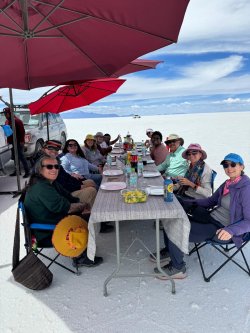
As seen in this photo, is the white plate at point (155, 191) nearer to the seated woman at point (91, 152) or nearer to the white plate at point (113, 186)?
the white plate at point (113, 186)

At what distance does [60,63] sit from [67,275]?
247 cm

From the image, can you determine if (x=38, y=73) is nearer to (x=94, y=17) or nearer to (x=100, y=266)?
(x=94, y=17)

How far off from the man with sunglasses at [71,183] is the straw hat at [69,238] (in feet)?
4.22

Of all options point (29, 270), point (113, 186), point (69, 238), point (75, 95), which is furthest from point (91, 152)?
point (29, 270)

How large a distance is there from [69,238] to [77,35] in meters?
2.03

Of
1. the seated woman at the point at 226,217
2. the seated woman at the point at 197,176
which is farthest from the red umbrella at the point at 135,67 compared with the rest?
the seated woman at the point at 226,217

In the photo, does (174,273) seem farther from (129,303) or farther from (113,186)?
(113,186)

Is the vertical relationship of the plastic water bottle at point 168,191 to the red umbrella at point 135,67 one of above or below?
below

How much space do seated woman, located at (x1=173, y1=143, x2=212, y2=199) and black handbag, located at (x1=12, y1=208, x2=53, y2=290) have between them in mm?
1966

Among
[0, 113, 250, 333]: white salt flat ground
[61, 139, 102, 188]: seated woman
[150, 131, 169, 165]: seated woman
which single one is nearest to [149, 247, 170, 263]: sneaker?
[0, 113, 250, 333]: white salt flat ground

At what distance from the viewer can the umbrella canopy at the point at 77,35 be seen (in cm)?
262

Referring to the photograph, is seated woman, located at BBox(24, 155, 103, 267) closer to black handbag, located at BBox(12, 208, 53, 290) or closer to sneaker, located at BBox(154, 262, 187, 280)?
black handbag, located at BBox(12, 208, 53, 290)

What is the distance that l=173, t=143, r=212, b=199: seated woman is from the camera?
12.7 feet

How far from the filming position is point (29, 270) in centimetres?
303
